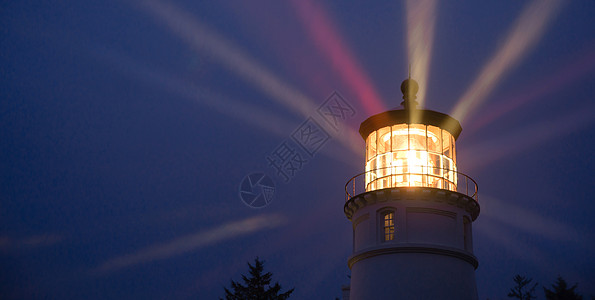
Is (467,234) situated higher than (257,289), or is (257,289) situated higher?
(257,289)

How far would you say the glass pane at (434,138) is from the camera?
19.1m

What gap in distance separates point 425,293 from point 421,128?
552 cm

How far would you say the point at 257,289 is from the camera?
3862 centimetres

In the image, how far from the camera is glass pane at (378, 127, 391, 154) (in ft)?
62.6

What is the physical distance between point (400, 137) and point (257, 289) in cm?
2294

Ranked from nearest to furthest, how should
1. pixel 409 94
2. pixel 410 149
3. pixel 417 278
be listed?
pixel 417 278 → pixel 410 149 → pixel 409 94

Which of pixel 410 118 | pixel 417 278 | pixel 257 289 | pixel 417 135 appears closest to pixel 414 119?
pixel 410 118

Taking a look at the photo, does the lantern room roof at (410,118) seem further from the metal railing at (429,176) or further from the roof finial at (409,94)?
the metal railing at (429,176)

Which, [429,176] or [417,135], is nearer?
[429,176]

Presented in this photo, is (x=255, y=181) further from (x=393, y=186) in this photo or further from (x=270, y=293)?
(x=393, y=186)

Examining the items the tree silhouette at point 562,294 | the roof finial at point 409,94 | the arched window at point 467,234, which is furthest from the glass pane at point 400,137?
the tree silhouette at point 562,294

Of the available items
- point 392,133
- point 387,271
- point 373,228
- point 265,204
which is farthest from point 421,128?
point 265,204

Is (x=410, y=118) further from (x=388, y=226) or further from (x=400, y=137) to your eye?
(x=388, y=226)

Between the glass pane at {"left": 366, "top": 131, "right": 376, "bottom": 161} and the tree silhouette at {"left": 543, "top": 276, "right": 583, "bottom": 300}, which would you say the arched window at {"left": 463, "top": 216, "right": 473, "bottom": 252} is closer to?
the glass pane at {"left": 366, "top": 131, "right": 376, "bottom": 161}
